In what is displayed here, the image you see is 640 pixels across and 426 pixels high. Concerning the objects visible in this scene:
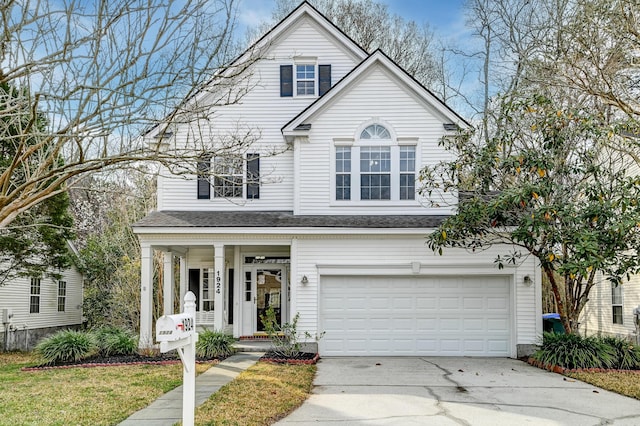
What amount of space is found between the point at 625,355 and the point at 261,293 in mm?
9914

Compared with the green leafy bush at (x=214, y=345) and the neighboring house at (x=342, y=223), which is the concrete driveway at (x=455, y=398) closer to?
the neighboring house at (x=342, y=223)

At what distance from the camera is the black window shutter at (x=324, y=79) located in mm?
17625

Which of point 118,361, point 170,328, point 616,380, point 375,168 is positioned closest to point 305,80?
point 375,168

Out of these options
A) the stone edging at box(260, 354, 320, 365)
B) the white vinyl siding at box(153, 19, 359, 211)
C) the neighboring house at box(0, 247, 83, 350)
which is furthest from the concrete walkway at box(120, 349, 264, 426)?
the neighboring house at box(0, 247, 83, 350)

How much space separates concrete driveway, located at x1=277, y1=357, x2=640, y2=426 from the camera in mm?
8062

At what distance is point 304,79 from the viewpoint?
58.0 ft

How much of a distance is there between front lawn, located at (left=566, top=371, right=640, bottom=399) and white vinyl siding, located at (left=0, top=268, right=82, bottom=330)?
53.2 ft

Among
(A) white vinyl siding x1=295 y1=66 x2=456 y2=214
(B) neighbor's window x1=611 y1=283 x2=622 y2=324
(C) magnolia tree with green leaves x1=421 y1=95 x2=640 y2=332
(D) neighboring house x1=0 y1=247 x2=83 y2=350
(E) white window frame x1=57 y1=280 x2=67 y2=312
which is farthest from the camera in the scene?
(E) white window frame x1=57 y1=280 x2=67 y2=312

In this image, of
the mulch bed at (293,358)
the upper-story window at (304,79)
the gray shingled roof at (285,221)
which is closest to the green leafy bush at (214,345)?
the mulch bed at (293,358)

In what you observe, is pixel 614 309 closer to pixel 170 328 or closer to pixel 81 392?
pixel 81 392

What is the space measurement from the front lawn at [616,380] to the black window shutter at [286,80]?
10.8 metres

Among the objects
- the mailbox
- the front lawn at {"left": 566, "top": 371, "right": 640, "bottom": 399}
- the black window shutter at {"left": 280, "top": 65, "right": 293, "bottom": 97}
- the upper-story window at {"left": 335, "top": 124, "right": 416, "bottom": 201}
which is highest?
the black window shutter at {"left": 280, "top": 65, "right": 293, "bottom": 97}

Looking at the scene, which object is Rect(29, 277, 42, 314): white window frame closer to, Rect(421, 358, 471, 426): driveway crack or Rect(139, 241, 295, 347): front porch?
Rect(139, 241, 295, 347): front porch

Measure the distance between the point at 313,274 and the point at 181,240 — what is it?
360 cm
